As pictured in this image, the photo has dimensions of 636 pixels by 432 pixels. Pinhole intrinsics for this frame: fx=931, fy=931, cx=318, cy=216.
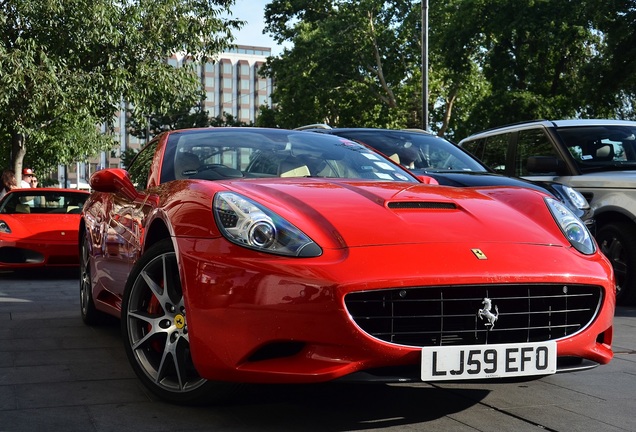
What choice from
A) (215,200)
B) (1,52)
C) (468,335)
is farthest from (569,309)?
(1,52)

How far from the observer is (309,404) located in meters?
4.03

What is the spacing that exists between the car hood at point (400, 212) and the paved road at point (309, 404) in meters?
0.73

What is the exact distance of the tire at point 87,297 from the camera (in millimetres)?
6441

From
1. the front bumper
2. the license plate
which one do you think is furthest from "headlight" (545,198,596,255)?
the license plate

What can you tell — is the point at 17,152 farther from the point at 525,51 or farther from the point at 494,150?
the point at 525,51

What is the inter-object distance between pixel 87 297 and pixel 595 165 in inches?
201

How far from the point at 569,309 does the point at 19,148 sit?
2238cm

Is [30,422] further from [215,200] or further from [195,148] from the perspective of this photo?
[195,148]

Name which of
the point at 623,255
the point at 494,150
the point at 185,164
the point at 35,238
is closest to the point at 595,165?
the point at 623,255

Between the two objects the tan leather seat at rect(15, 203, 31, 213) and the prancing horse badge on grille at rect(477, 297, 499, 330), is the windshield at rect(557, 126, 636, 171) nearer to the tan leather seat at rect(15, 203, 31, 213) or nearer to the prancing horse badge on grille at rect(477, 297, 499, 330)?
the prancing horse badge on grille at rect(477, 297, 499, 330)

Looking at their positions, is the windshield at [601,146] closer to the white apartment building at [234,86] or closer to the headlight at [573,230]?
the headlight at [573,230]

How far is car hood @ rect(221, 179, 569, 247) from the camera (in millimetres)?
3689

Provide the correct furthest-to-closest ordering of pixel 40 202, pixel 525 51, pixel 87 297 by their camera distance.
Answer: pixel 525 51, pixel 40 202, pixel 87 297

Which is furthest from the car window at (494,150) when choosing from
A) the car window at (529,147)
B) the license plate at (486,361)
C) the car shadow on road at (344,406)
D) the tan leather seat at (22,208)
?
the license plate at (486,361)
